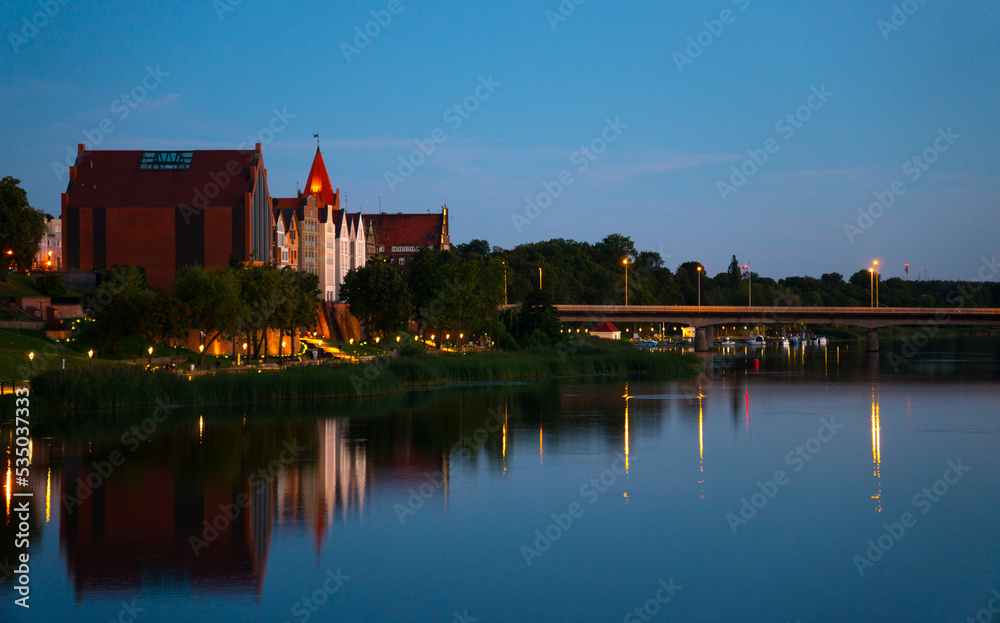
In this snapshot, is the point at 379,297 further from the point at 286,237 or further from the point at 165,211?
the point at 165,211

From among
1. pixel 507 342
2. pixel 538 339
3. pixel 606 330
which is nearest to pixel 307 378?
pixel 507 342

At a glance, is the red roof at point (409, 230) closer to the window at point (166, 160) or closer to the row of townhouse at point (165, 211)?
the row of townhouse at point (165, 211)

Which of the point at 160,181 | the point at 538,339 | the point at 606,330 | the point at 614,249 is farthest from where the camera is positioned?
the point at 614,249

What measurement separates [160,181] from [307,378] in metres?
47.8

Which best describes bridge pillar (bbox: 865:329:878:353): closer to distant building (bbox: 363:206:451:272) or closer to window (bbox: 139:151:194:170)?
distant building (bbox: 363:206:451:272)

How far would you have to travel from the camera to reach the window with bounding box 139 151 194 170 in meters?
92.2

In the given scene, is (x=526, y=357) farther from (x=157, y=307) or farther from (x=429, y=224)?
(x=429, y=224)

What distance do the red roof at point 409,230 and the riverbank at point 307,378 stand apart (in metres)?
87.3

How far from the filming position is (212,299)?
63719 mm

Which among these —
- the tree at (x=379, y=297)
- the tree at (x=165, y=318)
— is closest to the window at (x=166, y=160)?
the tree at (x=379, y=297)

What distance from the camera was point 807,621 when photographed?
17.1 meters

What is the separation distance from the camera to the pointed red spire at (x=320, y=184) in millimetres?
131387

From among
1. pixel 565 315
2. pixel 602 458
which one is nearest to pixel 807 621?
pixel 602 458

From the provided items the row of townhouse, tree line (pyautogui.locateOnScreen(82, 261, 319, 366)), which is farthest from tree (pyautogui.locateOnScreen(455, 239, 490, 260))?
tree line (pyautogui.locateOnScreen(82, 261, 319, 366))
